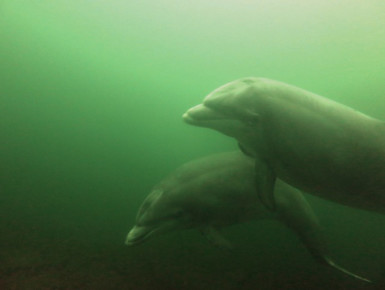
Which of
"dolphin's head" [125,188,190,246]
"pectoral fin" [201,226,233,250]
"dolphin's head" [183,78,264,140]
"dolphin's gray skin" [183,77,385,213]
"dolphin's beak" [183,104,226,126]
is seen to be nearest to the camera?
"dolphin's gray skin" [183,77,385,213]

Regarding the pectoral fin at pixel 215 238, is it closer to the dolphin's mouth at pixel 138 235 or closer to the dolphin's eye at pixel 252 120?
the dolphin's mouth at pixel 138 235

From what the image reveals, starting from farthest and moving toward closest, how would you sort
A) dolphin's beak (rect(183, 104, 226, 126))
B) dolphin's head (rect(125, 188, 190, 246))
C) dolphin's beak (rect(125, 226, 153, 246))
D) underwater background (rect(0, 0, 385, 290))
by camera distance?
underwater background (rect(0, 0, 385, 290))
dolphin's head (rect(125, 188, 190, 246))
dolphin's beak (rect(125, 226, 153, 246))
dolphin's beak (rect(183, 104, 226, 126))

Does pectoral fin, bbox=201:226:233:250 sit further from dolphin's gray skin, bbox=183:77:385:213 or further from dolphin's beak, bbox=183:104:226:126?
dolphin's beak, bbox=183:104:226:126

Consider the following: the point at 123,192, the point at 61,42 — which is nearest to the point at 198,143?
the point at 123,192

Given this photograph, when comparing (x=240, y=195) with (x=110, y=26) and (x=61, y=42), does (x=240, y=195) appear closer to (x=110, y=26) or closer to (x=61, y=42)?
(x=110, y=26)

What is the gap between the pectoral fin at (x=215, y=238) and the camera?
20.7 ft

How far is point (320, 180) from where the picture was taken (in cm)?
512

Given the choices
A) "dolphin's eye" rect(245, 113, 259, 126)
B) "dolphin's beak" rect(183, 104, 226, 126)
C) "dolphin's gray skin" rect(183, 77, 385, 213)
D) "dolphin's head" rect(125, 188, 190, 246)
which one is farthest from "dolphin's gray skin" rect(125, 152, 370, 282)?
"dolphin's eye" rect(245, 113, 259, 126)

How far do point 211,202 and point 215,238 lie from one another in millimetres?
753

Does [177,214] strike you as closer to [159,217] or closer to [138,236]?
[159,217]

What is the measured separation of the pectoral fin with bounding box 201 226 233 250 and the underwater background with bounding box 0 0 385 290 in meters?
1.00

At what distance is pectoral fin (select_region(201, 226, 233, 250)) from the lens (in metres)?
6.31

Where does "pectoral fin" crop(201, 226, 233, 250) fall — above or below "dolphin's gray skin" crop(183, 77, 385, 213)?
below

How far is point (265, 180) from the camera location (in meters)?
5.33
